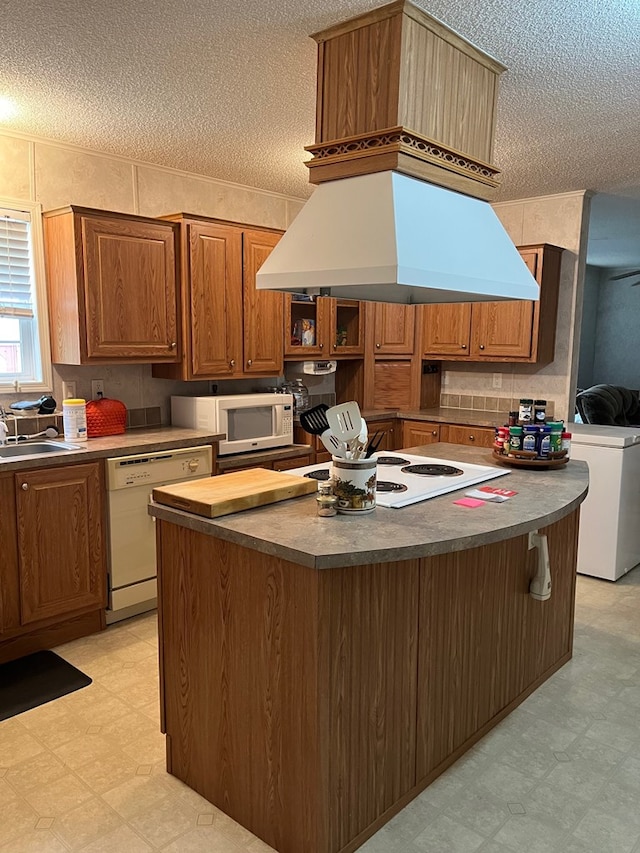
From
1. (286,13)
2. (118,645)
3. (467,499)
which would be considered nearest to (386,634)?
(467,499)

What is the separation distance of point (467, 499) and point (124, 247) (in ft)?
7.91

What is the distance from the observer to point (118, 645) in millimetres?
3223

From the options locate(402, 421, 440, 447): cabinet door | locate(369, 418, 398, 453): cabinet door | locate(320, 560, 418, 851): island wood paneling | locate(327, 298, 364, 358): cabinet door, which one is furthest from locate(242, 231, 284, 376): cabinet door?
locate(320, 560, 418, 851): island wood paneling

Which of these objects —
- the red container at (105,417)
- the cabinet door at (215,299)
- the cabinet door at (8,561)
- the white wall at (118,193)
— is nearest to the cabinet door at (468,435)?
the white wall at (118,193)

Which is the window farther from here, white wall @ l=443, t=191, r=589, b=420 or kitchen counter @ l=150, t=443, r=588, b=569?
white wall @ l=443, t=191, r=589, b=420

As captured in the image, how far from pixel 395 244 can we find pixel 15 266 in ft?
8.22

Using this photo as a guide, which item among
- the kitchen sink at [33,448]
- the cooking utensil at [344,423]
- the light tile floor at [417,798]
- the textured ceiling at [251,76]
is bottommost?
the light tile floor at [417,798]

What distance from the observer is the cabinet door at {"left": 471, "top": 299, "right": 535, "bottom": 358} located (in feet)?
15.4

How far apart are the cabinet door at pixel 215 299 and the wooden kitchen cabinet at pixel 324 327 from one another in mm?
495

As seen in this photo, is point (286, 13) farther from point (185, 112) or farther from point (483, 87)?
point (185, 112)

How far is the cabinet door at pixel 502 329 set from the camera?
4.70m

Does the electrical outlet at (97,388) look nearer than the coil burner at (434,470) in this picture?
No

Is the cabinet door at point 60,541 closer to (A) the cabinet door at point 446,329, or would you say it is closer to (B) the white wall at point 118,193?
(B) the white wall at point 118,193

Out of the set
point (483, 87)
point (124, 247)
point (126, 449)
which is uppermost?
point (483, 87)
